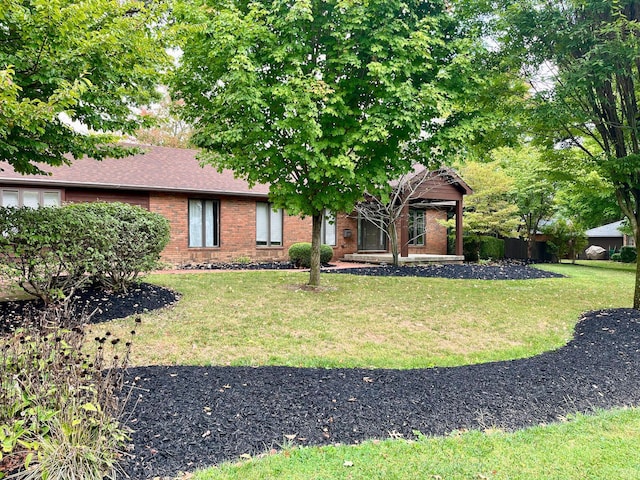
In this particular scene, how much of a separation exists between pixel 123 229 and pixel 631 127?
897 centimetres

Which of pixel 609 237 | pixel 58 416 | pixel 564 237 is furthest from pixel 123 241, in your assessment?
pixel 609 237

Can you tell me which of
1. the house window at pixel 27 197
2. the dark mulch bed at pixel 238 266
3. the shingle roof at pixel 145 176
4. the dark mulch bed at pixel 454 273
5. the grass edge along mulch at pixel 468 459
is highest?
the shingle roof at pixel 145 176

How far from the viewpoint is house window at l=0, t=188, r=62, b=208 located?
40.0ft

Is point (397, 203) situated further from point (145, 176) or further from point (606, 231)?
point (606, 231)

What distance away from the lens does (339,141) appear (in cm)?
793

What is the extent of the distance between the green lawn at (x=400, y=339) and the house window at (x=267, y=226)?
4.26 m

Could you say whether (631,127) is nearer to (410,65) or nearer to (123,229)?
(410,65)

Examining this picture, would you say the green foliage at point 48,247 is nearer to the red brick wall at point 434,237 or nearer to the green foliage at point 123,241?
the green foliage at point 123,241

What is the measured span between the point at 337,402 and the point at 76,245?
5.09 m

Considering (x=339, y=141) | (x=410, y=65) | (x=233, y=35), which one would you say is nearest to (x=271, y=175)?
(x=339, y=141)

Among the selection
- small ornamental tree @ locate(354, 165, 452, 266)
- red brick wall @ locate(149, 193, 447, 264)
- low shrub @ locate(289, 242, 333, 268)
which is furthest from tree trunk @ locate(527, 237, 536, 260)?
low shrub @ locate(289, 242, 333, 268)

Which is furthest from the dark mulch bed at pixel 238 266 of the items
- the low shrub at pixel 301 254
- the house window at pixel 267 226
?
the house window at pixel 267 226

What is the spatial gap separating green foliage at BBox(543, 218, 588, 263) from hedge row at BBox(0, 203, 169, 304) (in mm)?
20645

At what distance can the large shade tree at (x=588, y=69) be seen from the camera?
21.6 ft
